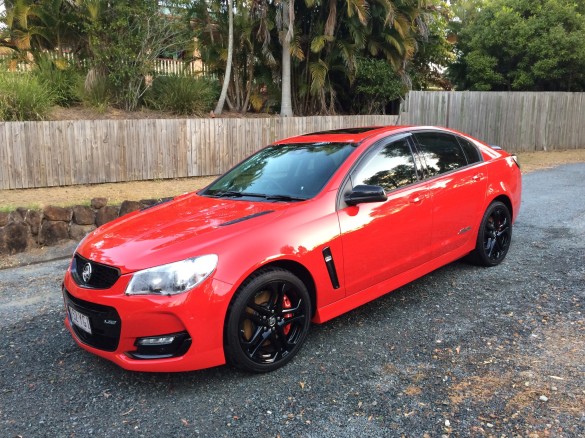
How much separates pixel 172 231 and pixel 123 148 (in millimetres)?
7803

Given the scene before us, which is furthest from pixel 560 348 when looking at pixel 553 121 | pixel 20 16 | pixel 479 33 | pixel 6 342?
pixel 479 33

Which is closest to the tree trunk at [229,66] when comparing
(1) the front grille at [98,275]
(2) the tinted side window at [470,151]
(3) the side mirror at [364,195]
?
(2) the tinted side window at [470,151]

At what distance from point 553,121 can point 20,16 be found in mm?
16436

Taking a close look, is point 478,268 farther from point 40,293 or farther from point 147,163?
point 147,163

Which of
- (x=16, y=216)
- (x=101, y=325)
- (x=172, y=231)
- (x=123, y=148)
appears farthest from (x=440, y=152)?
(x=123, y=148)

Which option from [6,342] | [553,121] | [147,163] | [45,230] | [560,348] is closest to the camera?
[560,348]

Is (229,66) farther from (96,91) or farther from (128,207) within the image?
(128,207)

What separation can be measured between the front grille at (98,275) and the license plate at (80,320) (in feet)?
0.66

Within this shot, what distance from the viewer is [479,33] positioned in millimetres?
20328

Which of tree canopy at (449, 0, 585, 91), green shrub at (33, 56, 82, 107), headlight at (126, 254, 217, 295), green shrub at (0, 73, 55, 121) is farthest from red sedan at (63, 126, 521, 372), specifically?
tree canopy at (449, 0, 585, 91)

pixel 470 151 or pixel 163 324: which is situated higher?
pixel 470 151

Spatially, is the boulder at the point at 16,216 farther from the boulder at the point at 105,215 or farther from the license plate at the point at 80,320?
the license plate at the point at 80,320

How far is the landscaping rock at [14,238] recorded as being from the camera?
6.61 m

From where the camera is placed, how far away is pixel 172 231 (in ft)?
11.9
